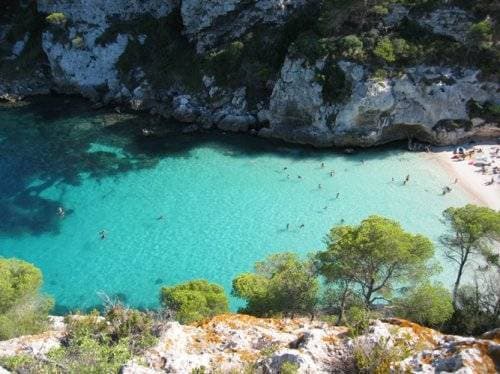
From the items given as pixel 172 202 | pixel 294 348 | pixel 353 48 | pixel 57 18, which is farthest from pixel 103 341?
pixel 57 18

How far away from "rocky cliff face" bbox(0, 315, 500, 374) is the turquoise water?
16869 mm

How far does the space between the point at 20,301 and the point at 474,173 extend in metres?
33.3

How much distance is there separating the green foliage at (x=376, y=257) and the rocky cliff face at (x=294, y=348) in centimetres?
797

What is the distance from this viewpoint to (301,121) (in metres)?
46.0

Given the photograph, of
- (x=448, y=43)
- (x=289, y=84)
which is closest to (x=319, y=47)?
(x=289, y=84)

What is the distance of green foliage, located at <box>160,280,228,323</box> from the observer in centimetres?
2436

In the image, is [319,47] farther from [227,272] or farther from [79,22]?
[79,22]

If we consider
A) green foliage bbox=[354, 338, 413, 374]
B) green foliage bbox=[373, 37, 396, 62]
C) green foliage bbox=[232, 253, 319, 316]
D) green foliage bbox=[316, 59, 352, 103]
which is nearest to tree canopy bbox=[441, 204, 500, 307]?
green foliage bbox=[232, 253, 319, 316]

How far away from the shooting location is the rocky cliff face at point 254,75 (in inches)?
1690

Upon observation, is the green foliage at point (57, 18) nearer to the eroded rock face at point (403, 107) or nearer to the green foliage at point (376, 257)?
the eroded rock face at point (403, 107)

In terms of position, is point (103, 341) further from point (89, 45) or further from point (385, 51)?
point (89, 45)

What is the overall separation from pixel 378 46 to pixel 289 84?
8.30 meters

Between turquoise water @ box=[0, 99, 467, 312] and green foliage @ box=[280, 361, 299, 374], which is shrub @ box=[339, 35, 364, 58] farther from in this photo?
green foliage @ box=[280, 361, 299, 374]

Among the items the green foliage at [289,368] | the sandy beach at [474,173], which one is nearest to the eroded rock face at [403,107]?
the sandy beach at [474,173]
